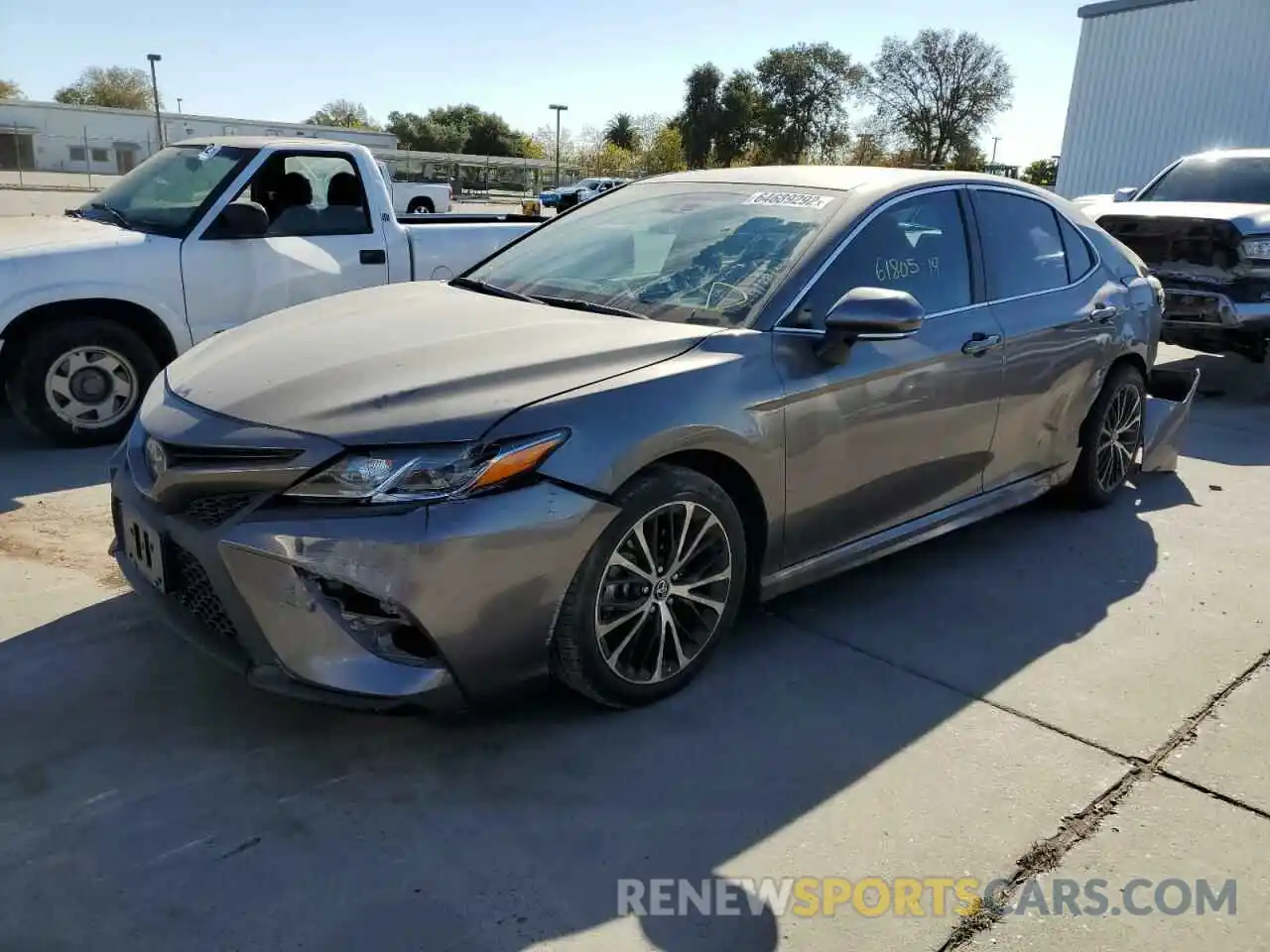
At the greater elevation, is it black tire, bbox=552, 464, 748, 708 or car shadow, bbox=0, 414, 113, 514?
black tire, bbox=552, 464, 748, 708

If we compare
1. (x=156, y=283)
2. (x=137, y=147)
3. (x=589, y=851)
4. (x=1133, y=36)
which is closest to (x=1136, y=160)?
(x=1133, y=36)

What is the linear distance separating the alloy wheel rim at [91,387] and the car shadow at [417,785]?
2.37 metres

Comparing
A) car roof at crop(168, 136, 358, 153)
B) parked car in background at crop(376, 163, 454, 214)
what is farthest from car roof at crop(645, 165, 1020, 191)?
parked car in background at crop(376, 163, 454, 214)

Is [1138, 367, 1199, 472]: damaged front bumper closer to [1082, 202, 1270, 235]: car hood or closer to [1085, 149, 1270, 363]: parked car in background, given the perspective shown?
[1082, 202, 1270, 235]: car hood

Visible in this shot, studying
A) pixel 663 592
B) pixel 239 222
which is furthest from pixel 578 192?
pixel 663 592

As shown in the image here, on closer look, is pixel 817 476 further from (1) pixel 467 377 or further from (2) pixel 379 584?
(2) pixel 379 584

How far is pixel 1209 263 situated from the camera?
7.94 meters

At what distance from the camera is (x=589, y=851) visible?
96.0 inches

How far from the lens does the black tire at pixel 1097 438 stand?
4.77 metres

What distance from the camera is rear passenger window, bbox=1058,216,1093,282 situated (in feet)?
15.0

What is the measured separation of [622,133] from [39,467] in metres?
73.1

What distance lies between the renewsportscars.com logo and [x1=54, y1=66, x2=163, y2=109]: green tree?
310 ft

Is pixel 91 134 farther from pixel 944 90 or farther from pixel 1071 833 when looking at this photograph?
pixel 1071 833

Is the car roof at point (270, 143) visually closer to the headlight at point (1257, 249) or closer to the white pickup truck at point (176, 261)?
the white pickup truck at point (176, 261)
